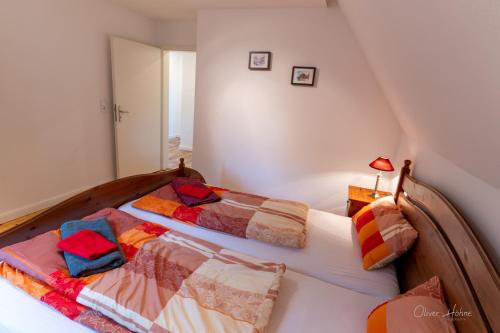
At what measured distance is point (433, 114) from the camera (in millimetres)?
1181

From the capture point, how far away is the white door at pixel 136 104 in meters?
3.31

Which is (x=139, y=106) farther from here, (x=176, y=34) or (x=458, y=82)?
(x=458, y=82)

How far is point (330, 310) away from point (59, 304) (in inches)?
45.7

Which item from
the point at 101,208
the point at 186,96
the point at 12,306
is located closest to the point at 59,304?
the point at 12,306

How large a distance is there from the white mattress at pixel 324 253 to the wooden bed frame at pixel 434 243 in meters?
0.16

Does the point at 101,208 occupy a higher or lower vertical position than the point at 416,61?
lower

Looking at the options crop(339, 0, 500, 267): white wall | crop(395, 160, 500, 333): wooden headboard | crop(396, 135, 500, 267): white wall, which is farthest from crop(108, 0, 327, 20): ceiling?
crop(395, 160, 500, 333): wooden headboard

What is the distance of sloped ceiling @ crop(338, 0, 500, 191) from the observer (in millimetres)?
503

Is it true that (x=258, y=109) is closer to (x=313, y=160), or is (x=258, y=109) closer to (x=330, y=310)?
(x=313, y=160)

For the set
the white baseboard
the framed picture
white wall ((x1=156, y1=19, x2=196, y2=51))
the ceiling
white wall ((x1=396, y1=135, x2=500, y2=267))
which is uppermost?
the ceiling

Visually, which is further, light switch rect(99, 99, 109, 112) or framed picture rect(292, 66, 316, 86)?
light switch rect(99, 99, 109, 112)

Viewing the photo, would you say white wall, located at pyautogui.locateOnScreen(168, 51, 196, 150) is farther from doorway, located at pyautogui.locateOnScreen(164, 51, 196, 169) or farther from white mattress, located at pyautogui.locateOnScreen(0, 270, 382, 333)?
white mattress, located at pyautogui.locateOnScreen(0, 270, 382, 333)

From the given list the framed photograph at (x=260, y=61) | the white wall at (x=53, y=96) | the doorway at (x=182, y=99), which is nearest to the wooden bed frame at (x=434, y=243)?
the white wall at (x=53, y=96)

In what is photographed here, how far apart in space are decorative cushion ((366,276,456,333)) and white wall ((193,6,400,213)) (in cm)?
199
